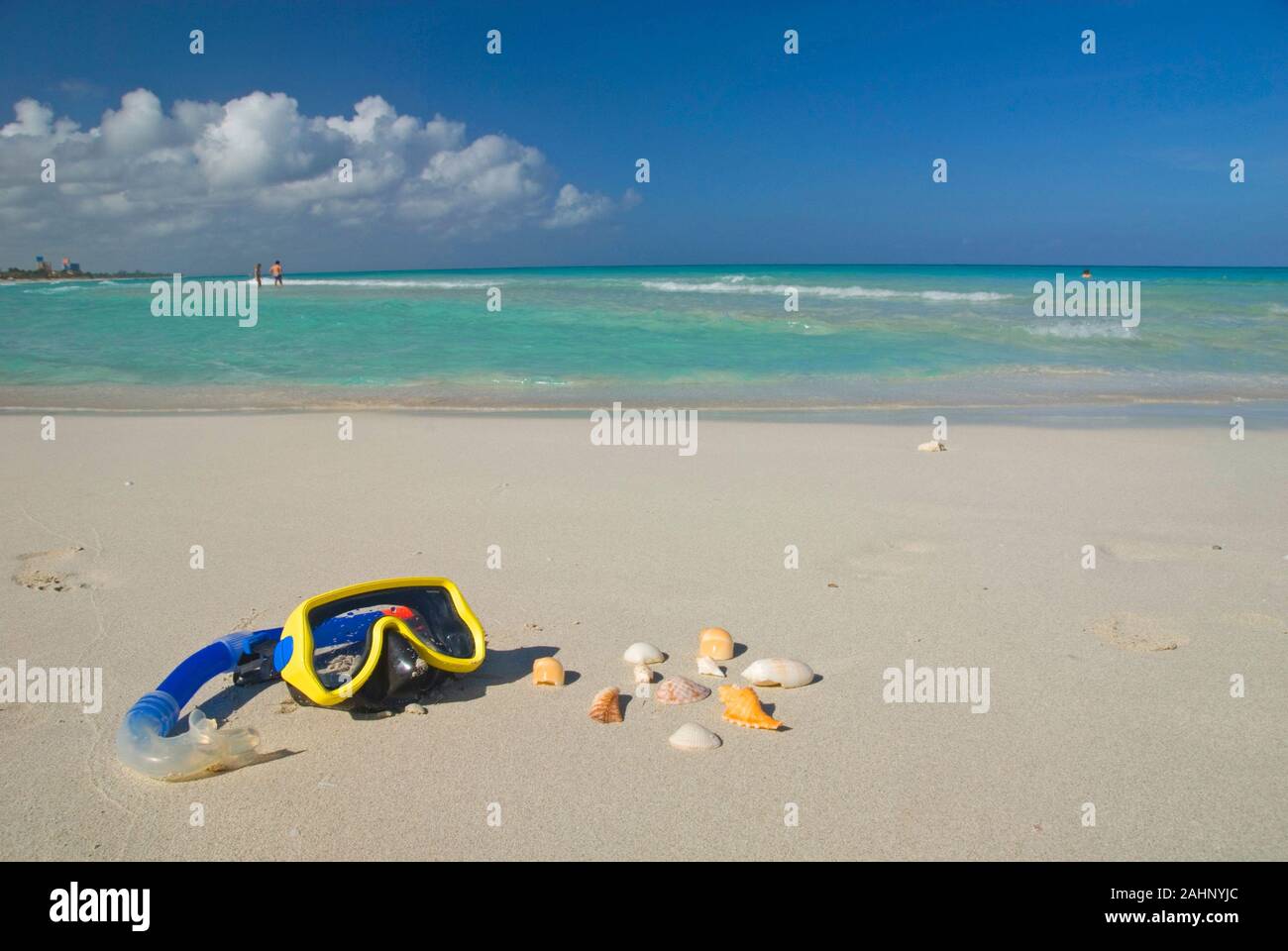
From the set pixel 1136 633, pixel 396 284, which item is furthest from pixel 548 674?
pixel 396 284

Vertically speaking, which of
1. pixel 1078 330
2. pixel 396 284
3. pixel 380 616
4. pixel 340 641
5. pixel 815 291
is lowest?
pixel 340 641

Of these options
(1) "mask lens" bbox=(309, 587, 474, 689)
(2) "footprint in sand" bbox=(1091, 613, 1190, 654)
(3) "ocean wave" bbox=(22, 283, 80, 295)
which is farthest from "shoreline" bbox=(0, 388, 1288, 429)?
(3) "ocean wave" bbox=(22, 283, 80, 295)

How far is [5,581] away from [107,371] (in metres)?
10.6

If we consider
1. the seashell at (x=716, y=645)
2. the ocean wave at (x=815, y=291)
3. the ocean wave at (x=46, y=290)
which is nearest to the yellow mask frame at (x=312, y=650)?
the seashell at (x=716, y=645)

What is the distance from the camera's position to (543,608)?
3.90 m

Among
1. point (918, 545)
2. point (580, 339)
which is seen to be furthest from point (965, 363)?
point (918, 545)

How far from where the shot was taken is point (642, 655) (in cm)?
336

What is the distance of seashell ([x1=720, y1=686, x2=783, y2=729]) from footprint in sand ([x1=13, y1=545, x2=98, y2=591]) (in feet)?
10.2

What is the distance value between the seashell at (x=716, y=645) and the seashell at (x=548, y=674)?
58 cm

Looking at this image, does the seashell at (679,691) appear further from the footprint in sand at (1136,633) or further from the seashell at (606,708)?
the footprint in sand at (1136,633)

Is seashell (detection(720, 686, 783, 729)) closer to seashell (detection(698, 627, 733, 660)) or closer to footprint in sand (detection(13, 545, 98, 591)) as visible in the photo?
seashell (detection(698, 627, 733, 660))

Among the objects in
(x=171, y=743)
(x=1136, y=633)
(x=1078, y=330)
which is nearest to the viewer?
(x=171, y=743)

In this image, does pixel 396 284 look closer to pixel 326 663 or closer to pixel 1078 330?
pixel 1078 330

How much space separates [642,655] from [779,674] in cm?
54
